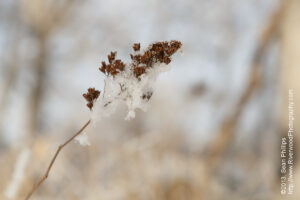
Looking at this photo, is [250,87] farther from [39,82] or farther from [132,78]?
[39,82]

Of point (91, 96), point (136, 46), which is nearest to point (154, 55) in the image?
point (136, 46)

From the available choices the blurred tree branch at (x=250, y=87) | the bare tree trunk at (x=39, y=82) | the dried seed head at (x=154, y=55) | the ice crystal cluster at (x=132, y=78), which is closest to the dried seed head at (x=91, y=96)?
the ice crystal cluster at (x=132, y=78)

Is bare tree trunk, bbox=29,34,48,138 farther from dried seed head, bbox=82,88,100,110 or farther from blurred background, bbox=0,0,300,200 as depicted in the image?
dried seed head, bbox=82,88,100,110

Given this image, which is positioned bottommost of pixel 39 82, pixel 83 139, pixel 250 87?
pixel 83 139

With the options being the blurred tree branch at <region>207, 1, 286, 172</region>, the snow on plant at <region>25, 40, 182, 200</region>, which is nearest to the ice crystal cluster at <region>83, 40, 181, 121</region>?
the snow on plant at <region>25, 40, 182, 200</region>

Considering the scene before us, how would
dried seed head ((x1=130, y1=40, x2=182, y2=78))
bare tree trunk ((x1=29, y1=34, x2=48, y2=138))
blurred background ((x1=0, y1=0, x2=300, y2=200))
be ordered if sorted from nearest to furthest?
dried seed head ((x1=130, y1=40, x2=182, y2=78)) < blurred background ((x1=0, y1=0, x2=300, y2=200)) < bare tree trunk ((x1=29, y1=34, x2=48, y2=138))

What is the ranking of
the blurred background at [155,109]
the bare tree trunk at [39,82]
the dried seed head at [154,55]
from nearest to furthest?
1. the dried seed head at [154,55]
2. the blurred background at [155,109]
3. the bare tree trunk at [39,82]

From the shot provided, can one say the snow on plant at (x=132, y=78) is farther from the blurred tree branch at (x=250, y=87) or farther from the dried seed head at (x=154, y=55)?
the blurred tree branch at (x=250, y=87)

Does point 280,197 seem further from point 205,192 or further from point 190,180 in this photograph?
point 190,180
